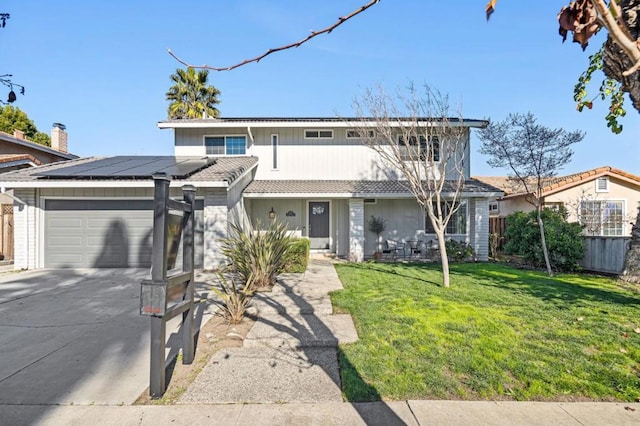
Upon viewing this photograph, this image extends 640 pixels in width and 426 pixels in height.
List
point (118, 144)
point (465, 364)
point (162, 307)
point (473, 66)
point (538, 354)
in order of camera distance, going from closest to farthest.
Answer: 1. point (162, 307)
2. point (465, 364)
3. point (538, 354)
4. point (473, 66)
5. point (118, 144)

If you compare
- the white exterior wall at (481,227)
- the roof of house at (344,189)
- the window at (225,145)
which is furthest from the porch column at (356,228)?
the window at (225,145)

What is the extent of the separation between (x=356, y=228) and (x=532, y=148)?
630 cm

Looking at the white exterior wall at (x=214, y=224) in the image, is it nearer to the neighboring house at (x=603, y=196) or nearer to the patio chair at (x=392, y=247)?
the patio chair at (x=392, y=247)

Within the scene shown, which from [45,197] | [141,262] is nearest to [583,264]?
[141,262]

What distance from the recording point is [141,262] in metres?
11.1

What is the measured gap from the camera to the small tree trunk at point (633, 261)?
8.74m

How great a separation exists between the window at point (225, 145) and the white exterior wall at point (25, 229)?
6281 mm

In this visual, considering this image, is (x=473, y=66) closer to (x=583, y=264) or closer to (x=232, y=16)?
(x=232, y=16)

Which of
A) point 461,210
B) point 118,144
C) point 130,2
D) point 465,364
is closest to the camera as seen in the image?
point 465,364

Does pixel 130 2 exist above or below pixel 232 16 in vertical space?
above

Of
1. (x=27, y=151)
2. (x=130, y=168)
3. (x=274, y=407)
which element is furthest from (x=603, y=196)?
(x=27, y=151)

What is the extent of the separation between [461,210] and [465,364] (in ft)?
36.7

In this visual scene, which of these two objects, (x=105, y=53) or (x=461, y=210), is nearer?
(x=105, y=53)

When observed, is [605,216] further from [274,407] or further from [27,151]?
[27,151]
